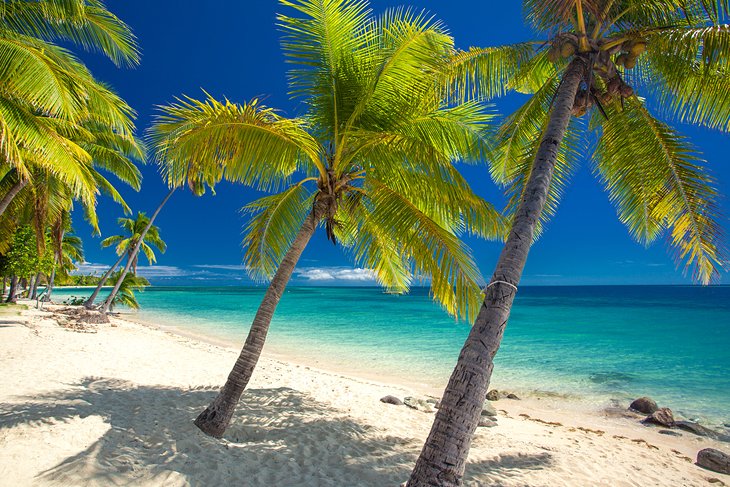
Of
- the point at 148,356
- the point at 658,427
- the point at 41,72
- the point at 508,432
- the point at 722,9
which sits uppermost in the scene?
the point at 722,9

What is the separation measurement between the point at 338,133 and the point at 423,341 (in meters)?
16.4

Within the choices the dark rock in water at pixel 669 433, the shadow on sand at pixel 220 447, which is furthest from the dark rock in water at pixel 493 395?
the shadow on sand at pixel 220 447

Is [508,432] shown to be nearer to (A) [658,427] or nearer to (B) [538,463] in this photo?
(B) [538,463]

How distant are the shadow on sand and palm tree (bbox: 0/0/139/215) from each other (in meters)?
3.59

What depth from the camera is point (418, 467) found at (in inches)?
121

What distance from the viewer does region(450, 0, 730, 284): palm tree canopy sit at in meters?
4.61

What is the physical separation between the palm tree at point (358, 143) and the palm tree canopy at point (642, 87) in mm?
664

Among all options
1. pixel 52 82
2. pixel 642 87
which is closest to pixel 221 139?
pixel 52 82

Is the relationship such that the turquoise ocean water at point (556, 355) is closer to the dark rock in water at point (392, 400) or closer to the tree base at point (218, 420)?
the dark rock in water at point (392, 400)

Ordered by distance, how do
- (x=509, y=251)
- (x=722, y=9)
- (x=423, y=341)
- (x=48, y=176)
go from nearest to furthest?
(x=509, y=251), (x=722, y=9), (x=48, y=176), (x=423, y=341)

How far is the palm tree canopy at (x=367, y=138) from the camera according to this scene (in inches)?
188

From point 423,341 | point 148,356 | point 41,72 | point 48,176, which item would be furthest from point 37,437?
point 423,341

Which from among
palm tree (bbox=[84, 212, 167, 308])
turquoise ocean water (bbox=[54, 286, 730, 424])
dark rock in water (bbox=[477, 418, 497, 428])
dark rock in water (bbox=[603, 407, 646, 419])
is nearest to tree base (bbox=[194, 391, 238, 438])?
dark rock in water (bbox=[477, 418, 497, 428])

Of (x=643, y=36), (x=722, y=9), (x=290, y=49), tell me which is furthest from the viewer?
(x=290, y=49)
